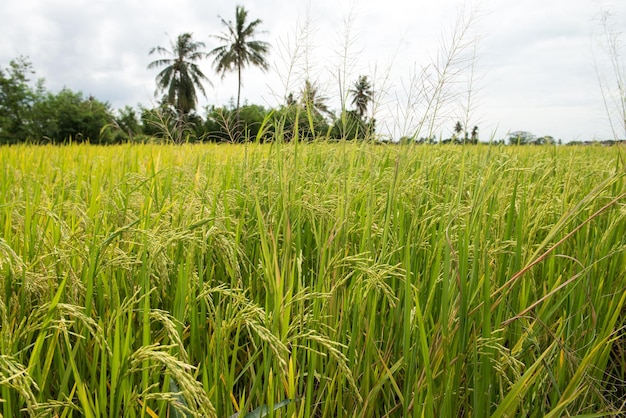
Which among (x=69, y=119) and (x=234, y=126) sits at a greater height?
(x=69, y=119)

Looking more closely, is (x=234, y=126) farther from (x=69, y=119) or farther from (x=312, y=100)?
(x=69, y=119)

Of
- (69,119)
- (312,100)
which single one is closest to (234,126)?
(312,100)

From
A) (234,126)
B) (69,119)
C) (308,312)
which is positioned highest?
(69,119)

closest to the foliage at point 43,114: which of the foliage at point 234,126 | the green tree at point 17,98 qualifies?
the green tree at point 17,98

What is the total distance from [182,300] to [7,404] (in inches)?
15.3

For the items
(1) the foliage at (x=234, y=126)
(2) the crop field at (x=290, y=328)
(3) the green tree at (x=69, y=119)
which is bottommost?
(2) the crop field at (x=290, y=328)

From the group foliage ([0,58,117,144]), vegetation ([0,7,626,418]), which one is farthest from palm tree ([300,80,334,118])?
foliage ([0,58,117,144])

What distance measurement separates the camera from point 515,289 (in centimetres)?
130

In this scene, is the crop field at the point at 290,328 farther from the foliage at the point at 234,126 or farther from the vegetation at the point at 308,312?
the foliage at the point at 234,126

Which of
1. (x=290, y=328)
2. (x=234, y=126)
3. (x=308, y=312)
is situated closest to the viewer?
(x=290, y=328)

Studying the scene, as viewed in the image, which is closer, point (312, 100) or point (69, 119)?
point (312, 100)

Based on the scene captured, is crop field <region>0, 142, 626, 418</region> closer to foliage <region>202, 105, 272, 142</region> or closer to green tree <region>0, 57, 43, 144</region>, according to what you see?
foliage <region>202, 105, 272, 142</region>

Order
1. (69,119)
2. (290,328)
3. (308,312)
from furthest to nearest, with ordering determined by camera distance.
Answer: (69,119) → (308,312) → (290,328)

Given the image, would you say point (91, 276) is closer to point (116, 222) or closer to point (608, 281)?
point (116, 222)
